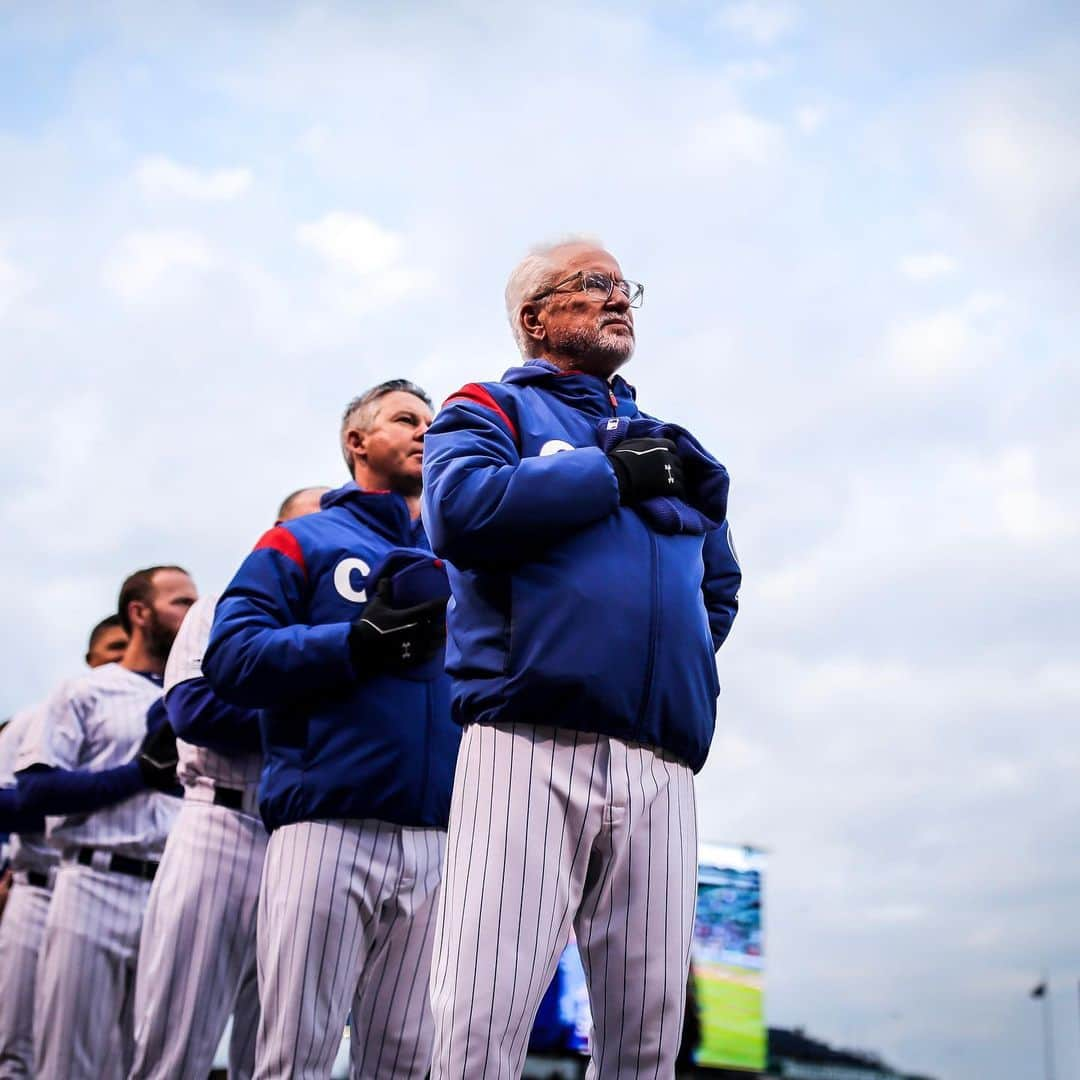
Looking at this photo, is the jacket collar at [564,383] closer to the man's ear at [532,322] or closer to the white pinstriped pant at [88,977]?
the man's ear at [532,322]

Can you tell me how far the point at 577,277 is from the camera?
2621mm

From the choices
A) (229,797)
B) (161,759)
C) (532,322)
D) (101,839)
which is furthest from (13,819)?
(532,322)

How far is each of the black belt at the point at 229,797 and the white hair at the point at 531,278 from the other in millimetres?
1466

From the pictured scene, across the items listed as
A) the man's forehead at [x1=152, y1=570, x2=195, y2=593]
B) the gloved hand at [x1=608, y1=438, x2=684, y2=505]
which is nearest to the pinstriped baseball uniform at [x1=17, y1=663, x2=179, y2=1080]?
the man's forehead at [x1=152, y1=570, x2=195, y2=593]

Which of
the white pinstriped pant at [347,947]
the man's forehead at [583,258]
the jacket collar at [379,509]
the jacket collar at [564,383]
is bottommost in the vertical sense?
the white pinstriped pant at [347,947]

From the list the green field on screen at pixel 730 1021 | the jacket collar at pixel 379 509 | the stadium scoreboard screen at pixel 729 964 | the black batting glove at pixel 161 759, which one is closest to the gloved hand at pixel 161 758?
the black batting glove at pixel 161 759

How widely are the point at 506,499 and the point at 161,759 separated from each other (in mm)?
2419

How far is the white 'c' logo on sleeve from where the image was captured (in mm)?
3141

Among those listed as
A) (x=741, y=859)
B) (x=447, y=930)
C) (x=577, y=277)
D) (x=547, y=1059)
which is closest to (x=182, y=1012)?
(x=447, y=930)

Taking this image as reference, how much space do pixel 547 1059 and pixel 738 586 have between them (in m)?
13.4

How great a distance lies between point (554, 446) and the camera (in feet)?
7.84

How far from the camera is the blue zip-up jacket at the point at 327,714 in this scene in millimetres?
2805

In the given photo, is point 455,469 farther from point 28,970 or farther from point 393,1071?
point 28,970

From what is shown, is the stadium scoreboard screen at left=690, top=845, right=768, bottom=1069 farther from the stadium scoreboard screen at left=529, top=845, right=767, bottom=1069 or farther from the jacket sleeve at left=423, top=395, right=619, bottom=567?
the jacket sleeve at left=423, top=395, right=619, bottom=567
